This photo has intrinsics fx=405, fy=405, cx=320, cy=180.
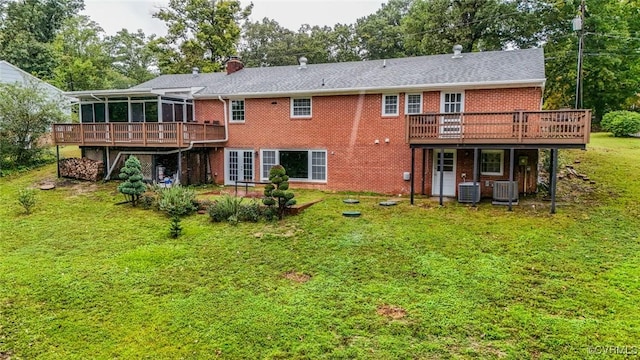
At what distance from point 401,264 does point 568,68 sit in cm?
2402

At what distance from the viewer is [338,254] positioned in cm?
945

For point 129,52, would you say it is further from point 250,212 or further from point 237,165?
point 250,212

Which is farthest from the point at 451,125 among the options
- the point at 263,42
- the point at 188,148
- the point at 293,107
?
the point at 263,42

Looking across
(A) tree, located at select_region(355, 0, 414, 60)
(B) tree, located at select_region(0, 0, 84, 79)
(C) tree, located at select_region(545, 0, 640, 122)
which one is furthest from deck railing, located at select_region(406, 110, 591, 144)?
(B) tree, located at select_region(0, 0, 84, 79)

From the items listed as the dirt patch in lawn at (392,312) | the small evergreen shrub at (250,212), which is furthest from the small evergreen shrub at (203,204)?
the dirt patch in lawn at (392,312)

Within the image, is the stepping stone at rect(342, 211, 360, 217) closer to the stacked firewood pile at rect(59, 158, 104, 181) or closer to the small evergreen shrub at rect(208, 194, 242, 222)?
the small evergreen shrub at rect(208, 194, 242, 222)

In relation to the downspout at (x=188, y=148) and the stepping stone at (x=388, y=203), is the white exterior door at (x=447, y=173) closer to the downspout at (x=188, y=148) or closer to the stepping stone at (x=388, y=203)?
the stepping stone at (x=388, y=203)

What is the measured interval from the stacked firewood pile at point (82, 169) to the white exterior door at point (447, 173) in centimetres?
1399

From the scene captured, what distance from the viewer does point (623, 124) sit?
25.5m

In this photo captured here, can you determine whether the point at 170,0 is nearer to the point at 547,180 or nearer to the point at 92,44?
the point at 92,44

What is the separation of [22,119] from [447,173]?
18594mm

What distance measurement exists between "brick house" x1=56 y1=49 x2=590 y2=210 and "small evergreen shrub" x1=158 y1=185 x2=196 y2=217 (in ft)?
9.58

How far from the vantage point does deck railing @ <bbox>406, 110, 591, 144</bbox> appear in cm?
1148

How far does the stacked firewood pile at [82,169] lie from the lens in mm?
17438
